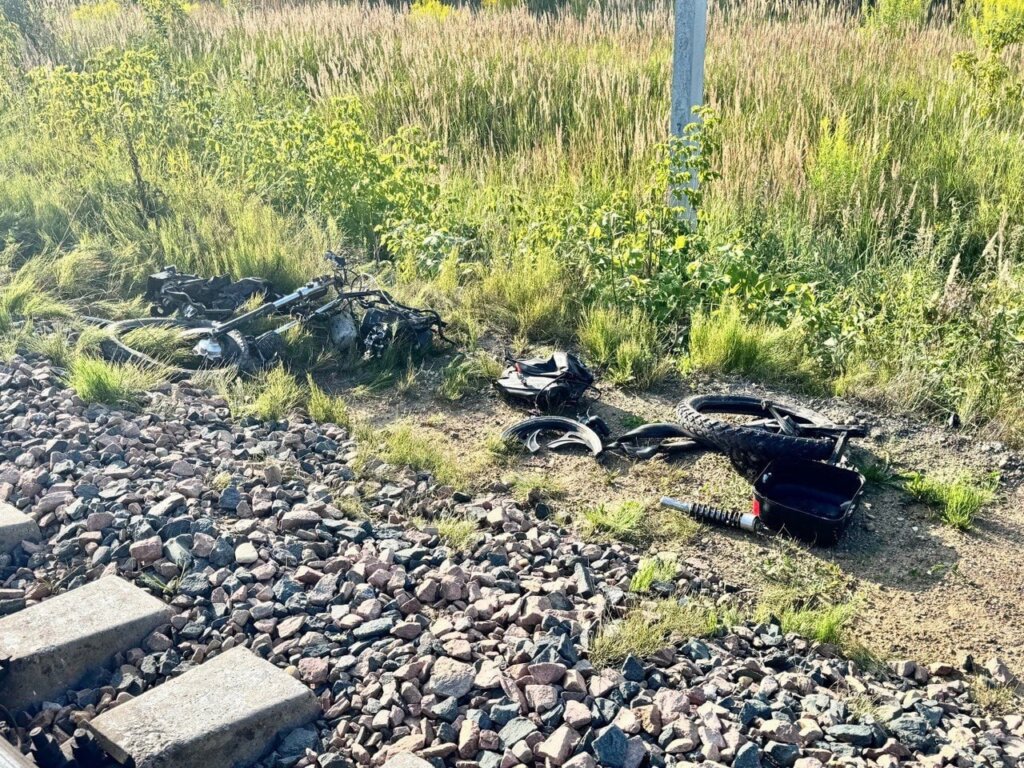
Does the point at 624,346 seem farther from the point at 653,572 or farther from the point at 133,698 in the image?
the point at 133,698

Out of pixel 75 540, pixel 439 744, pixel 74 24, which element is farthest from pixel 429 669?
pixel 74 24

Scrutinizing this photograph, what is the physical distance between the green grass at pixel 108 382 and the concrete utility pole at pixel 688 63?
3.73 metres

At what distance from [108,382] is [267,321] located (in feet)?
4.64

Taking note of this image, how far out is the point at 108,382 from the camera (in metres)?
5.34

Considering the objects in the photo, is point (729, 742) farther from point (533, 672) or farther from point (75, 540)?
point (75, 540)

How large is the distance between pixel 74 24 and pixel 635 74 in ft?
34.1

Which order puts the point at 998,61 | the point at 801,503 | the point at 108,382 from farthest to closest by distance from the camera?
the point at 998,61 < the point at 108,382 < the point at 801,503

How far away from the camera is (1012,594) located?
3920 millimetres

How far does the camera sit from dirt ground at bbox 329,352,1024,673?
3.76 metres

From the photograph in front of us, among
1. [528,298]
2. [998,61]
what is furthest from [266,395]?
[998,61]

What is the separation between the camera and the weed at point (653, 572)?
12.4 feet

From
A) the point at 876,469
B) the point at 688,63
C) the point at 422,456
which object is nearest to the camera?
the point at 876,469

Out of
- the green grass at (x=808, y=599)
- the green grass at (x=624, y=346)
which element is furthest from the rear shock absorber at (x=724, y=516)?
the green grass at (x=624, y=346)

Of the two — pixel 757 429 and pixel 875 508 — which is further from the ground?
pixel 757 429
